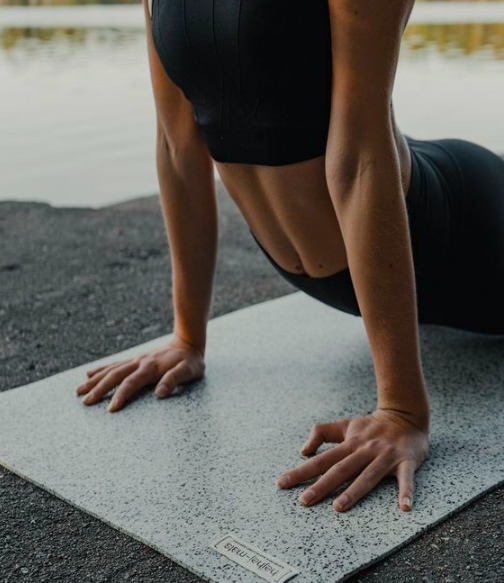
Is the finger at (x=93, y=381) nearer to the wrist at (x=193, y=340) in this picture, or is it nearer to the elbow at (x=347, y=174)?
the wrist at (x=193, y=340)

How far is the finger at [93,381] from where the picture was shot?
2.39m

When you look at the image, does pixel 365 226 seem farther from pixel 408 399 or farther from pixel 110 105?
pixel 110 105

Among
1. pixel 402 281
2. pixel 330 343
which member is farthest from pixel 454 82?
pixel 402 281

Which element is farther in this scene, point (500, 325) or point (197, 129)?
point (500, 325)

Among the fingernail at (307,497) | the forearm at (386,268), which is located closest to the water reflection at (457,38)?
the forearm at (386,268)

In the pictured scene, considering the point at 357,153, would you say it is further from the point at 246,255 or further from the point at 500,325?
the point at 246,255

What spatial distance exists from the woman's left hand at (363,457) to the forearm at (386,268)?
0.16ft

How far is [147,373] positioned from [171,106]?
677 mm

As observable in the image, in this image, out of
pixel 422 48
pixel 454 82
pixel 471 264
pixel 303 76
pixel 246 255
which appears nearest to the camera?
pixel 303 76

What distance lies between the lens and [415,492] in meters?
1.84

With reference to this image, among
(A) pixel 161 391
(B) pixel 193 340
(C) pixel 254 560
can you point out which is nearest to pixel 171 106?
(B) pixel 193 340

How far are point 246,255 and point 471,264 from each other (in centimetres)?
169

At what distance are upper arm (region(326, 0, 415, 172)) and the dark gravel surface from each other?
0.76 m

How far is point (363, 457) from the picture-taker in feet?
6.09
